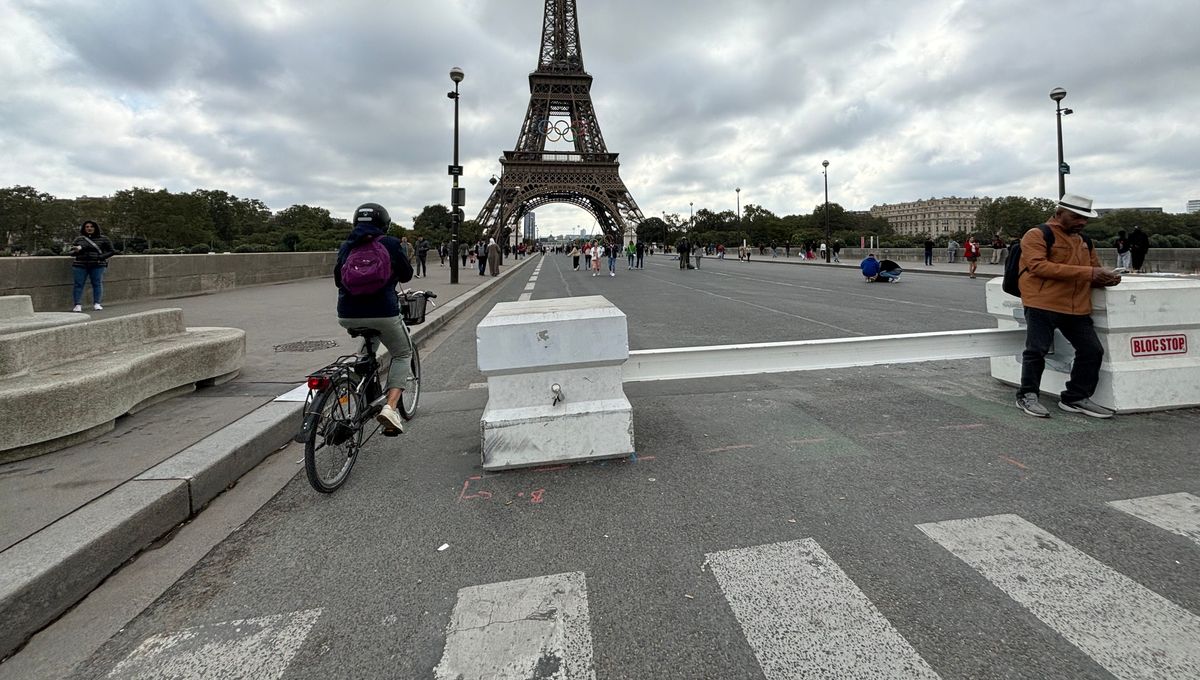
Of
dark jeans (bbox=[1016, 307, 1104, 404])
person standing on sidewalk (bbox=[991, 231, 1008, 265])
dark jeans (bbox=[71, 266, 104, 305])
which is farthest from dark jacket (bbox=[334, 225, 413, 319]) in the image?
person standing on sidewalk (bbox=[991, 231, 1008, 265])

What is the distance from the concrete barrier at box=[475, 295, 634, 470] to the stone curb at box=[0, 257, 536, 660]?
163 centimetres

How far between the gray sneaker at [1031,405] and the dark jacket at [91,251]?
1372 centimetres

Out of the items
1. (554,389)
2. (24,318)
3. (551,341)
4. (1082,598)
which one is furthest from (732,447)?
(24,318)

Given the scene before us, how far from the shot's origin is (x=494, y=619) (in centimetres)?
232

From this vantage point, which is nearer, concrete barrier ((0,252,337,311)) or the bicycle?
the bicycle

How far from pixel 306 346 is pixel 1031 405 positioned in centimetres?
797

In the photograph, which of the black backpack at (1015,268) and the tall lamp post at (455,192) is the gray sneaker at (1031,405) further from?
the tall lamp post at (455,192)

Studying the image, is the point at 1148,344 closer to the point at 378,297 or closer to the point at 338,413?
the point at 378,297

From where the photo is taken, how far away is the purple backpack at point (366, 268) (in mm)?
3988

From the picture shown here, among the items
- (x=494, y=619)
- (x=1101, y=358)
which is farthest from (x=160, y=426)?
(x=1101, y=358)

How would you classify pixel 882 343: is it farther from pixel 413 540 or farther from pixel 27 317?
pixel 27 317

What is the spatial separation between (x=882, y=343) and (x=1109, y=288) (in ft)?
5.69

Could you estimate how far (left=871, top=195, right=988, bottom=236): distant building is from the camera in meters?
168

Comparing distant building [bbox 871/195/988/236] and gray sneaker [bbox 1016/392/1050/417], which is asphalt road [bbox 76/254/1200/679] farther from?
distant building [bbox 871/195/988/236]
